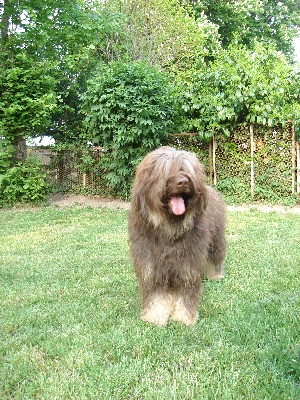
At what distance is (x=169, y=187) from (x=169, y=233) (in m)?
0.46

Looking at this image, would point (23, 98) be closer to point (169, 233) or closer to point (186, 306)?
point (169, 233)

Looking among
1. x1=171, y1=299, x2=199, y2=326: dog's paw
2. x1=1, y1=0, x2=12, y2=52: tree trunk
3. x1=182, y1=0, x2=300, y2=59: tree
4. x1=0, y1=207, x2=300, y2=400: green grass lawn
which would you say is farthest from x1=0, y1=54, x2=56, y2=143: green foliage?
x1=182, y1=0, x2=300, y2=59: tree

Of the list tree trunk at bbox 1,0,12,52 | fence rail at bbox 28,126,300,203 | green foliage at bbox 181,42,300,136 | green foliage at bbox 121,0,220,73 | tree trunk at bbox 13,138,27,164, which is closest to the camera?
green foliage at bbox 181,42,300,136

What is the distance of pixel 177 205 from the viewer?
9.89ft

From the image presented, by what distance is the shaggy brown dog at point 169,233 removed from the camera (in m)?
3.02

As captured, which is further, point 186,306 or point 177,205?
point 186,306

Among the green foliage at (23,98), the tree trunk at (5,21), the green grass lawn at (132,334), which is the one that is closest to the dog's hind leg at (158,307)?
the green grass lawn at (132,334)

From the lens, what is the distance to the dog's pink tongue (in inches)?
118

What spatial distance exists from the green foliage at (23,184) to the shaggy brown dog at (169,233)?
27.5ft

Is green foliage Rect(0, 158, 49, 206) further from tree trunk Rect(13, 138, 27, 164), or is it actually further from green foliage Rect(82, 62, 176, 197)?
green foliage Rect(82, 62, 176, 197)

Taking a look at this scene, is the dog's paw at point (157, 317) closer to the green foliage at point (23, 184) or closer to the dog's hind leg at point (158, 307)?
the dog's hind leg at point (158, 307)

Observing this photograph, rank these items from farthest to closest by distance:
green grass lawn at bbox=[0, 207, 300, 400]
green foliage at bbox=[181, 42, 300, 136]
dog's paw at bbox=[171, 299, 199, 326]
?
green foliage at bbox=[181, 42, 300, 136] → dog's paw at bbox=[171, 299, 199, 326] → green grass lawn at bbox=[0, 207, 300, 400]

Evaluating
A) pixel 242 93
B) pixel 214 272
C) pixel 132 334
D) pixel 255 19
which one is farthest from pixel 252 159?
pixel 255 19

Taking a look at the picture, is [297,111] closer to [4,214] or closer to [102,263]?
[102,263]
